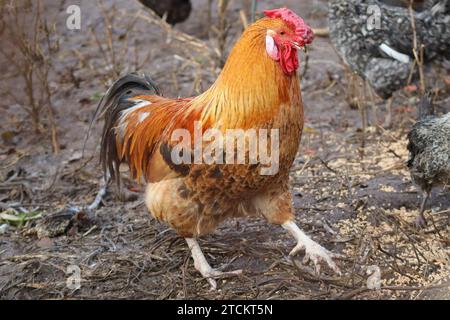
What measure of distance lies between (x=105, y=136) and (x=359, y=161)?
2.28 meters

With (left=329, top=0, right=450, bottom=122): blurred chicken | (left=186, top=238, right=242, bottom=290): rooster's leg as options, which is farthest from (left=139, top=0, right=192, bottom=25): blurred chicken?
(left=186, top=238, right=242, bottom=290): rooster's leg

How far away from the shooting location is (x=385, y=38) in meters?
6.09

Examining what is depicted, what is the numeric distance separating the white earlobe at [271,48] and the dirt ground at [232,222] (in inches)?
49.4

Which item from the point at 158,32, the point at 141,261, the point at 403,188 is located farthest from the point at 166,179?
the point at 158,32

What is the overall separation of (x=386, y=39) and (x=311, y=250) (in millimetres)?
3185

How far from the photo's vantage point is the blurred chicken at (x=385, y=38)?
19.5 feet

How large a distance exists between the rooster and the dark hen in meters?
2.83

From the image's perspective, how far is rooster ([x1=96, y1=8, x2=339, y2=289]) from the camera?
10.9 ft

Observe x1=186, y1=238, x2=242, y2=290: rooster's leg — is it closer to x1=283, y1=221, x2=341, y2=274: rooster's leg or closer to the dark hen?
x1=283, y1=221, x2=341, y2=274: rooster's leg

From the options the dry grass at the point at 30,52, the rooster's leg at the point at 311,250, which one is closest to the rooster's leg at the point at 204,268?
the rooster's leg at the point at 311,250

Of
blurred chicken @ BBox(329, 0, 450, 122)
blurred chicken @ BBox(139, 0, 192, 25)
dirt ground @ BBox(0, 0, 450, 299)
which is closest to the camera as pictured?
dirt ground @ BBox(0, 0, 450, 299)

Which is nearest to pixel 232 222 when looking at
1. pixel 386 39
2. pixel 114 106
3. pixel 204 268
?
pixel 204 268

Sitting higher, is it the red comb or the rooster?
the red comb

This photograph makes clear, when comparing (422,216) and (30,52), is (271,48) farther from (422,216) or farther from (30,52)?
(30,52)
